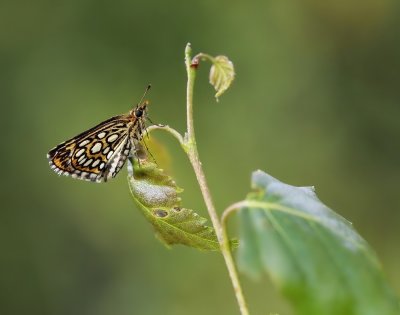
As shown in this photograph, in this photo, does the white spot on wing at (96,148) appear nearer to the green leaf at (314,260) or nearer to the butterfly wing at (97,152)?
the butterfly wing at (97,152)

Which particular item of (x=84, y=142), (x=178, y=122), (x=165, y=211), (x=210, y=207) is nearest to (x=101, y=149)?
(x=84, y=142)

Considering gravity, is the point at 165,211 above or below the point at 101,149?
below

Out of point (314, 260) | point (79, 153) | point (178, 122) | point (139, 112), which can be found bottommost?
point (314, 260)

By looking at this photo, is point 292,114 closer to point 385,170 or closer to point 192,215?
point 385,170

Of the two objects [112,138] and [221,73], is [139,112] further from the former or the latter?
[221,73]

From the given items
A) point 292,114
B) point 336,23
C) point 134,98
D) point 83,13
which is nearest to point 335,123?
point 292,114

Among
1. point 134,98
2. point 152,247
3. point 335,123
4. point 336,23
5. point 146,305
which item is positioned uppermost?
point 336,23
